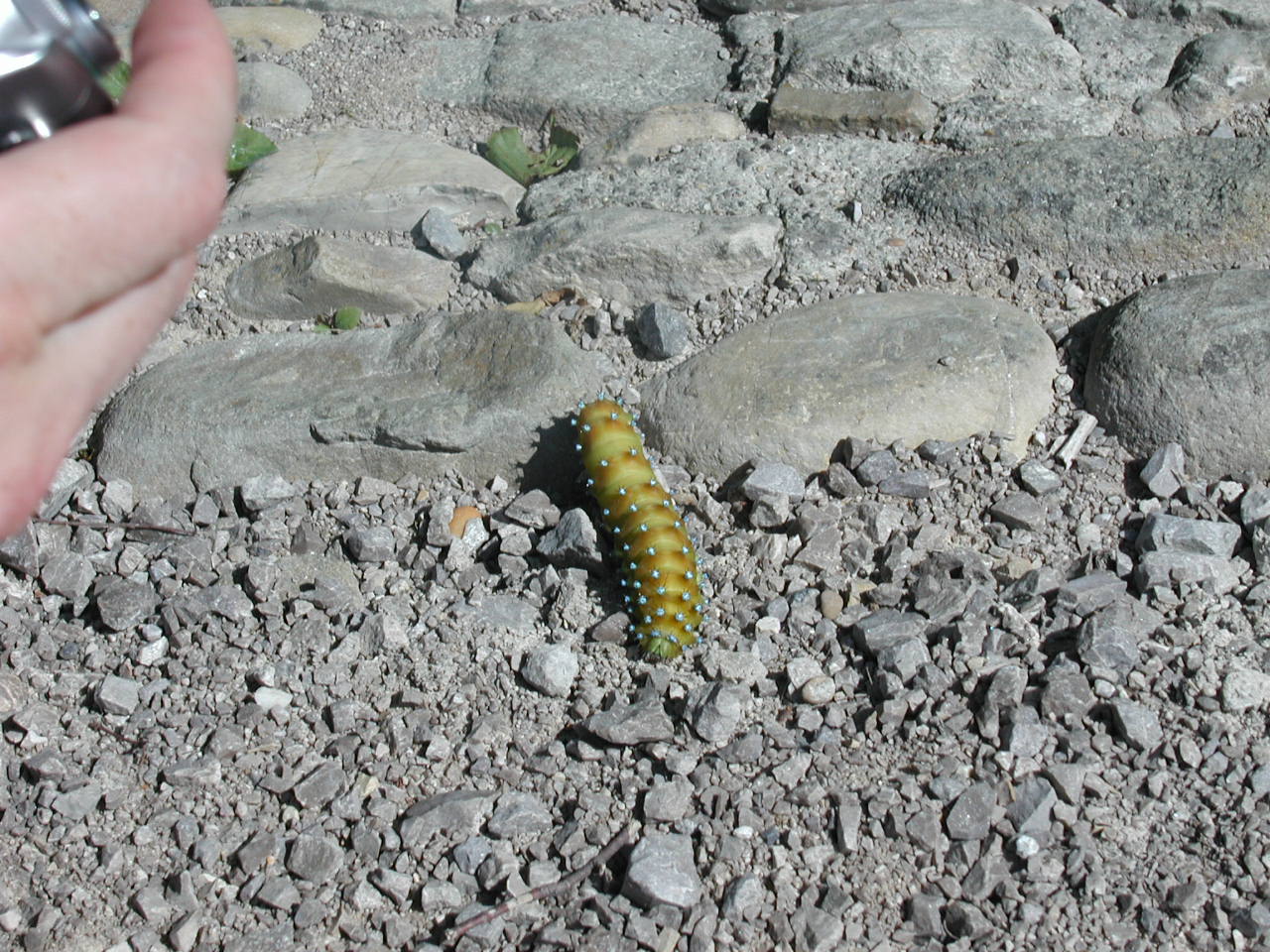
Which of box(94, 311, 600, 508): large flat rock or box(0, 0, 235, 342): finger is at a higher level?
box(0, 0, 235, 342): finger

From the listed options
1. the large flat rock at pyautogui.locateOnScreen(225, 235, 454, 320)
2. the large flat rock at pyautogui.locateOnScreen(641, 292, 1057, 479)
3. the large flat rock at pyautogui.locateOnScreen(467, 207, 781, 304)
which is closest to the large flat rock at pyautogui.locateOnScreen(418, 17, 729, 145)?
the large flat rock at pyautogui.locateOnScreen(467, 207, 781, 304)

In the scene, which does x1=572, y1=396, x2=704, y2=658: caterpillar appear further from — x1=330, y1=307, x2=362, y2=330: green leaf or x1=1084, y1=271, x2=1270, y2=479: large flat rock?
x1=1084, y1=271, x2=1270, y2=479: large flat rock

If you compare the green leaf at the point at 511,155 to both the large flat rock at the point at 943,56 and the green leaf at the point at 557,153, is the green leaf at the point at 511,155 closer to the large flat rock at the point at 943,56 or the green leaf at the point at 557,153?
the green leaf at the point at 557,153

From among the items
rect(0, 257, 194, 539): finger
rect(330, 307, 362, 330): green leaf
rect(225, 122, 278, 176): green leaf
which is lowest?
rect(330, 307, 362, 330): green leaf

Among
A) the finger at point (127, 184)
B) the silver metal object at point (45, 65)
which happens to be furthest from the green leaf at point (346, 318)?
the silver metal object at point (45, 65)

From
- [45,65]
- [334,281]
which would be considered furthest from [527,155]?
[45,65]

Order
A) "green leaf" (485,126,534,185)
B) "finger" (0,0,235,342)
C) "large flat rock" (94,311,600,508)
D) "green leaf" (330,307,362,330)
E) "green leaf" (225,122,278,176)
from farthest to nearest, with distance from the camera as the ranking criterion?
"green leaf" (225,122,278,176), "green leaf" (485,126,534,185), "green leaf" (330,307,362,330), "large flat rock" (94,311,600,508), "finger" (0,0,235,342)

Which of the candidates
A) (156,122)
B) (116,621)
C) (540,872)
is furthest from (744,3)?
(156,122)

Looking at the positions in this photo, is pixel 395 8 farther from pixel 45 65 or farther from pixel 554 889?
pixel 45 65

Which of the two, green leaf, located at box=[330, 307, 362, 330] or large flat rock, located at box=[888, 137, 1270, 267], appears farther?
green leaf, located at box=[330, 307, 362, 330]
